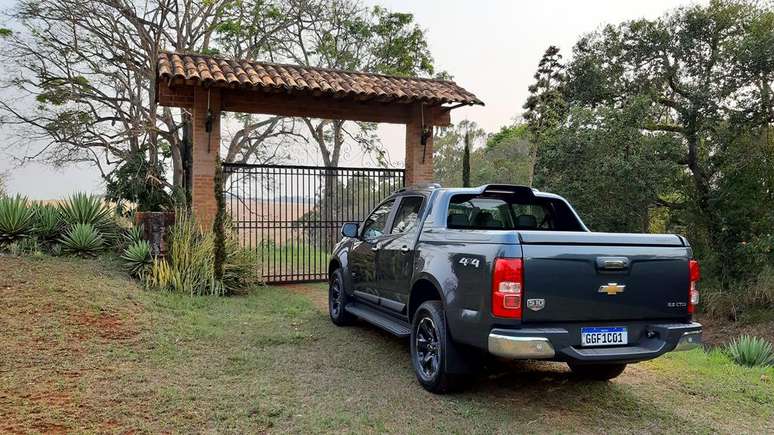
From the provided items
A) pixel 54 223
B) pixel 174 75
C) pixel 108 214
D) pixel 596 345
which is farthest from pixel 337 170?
pixel 596 345

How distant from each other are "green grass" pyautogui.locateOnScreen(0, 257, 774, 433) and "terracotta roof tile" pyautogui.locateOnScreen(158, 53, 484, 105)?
13.9 feet

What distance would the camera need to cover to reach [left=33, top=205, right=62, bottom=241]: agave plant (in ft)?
32.0

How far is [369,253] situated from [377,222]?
17.8 inches

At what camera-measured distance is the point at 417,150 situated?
1209 cm

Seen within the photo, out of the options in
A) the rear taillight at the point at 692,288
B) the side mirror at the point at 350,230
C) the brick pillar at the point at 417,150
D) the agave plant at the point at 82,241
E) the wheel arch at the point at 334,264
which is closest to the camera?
the rear taillight at the point at 692,288

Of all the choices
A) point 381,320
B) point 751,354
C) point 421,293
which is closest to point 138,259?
point 381,320

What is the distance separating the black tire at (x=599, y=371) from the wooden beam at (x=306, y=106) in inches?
→ 296

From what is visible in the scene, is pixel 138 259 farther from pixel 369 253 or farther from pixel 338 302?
pixel 369 253

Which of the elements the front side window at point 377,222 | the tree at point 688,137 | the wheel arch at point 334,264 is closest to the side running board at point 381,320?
the wheel arch at point 334,264

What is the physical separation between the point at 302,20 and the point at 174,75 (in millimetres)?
13435

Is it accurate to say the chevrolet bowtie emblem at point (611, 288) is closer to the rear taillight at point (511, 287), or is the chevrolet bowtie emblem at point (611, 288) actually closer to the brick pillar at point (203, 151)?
the rear taillight at point (511, 287)

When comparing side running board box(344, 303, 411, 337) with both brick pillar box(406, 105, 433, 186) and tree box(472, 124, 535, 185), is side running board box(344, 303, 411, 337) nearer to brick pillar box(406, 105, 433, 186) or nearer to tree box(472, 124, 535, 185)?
brick pillar box(406, 105, 433, 186)

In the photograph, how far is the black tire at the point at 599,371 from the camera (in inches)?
210

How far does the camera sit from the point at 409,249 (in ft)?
18.2
